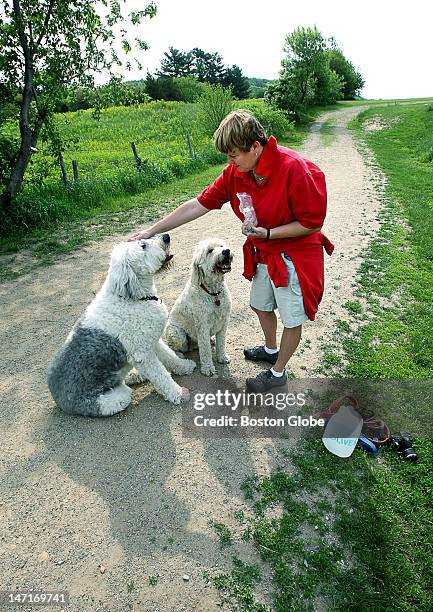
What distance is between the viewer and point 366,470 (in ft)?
10.0

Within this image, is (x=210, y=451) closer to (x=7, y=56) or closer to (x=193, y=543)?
(x=193, y=543)

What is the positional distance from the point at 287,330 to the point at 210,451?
121cm

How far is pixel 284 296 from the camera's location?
3.29m

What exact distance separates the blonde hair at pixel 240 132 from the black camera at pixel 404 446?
99.6 inches

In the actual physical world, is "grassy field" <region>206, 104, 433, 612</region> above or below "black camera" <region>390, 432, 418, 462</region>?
below

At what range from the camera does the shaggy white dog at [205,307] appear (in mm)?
3625

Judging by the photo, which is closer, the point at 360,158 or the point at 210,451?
the point at 210,451

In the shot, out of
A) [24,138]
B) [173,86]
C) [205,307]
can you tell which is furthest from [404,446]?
[173,86]

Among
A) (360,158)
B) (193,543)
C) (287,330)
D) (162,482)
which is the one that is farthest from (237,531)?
(360,158)

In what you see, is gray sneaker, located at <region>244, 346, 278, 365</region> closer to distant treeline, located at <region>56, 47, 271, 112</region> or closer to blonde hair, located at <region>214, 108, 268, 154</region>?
blonde hair, located at <region>214, 108, 268, 154</region>

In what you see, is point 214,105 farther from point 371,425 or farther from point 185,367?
point 371,425

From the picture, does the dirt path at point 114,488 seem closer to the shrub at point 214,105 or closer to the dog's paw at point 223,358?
the dog's paw at point 223,358

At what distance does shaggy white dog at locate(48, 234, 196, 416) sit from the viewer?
10.9 feet

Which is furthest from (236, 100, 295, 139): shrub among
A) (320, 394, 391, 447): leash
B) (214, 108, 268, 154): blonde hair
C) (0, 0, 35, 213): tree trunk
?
(320, 394, 391, 447): leash
